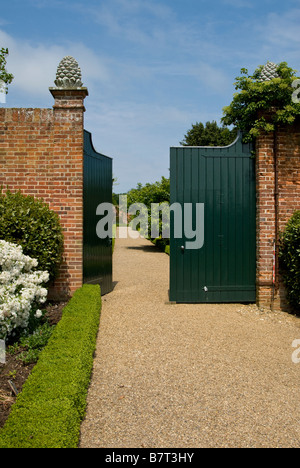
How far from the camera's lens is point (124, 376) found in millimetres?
3744

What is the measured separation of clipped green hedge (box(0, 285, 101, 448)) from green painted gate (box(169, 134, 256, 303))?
2977 millimetres

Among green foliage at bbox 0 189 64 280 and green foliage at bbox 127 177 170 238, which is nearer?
green foliage at bbox 0 189 64 280

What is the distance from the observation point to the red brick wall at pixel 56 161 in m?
6.12

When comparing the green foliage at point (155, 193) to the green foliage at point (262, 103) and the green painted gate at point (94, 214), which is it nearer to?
the green painted gate at point (94, 214)

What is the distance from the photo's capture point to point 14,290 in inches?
167

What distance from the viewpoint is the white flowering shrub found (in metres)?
3.95

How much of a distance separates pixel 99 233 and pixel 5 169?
81.5 inches

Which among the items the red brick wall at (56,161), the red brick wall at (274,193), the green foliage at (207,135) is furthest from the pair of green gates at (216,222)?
the green foliage at (207,135)

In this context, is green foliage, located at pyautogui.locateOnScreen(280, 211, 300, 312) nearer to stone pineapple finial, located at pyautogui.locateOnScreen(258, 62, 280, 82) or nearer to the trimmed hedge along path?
the trimmed hedge along path

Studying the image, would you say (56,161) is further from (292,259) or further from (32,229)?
(292,259)

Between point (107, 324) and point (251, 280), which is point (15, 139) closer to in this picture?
point (107, 324)

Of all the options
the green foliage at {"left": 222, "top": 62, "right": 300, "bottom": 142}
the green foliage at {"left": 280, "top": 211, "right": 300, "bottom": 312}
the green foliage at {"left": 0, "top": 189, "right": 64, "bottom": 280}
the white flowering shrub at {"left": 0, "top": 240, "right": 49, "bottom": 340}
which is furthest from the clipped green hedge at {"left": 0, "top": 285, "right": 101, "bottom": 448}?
the green foliage at {"left": 222, "top": 62, "right": 300, "bottom": 142}

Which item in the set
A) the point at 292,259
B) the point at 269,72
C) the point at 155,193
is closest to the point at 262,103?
the point at 269,72

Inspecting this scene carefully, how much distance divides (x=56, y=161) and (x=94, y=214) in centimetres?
126
